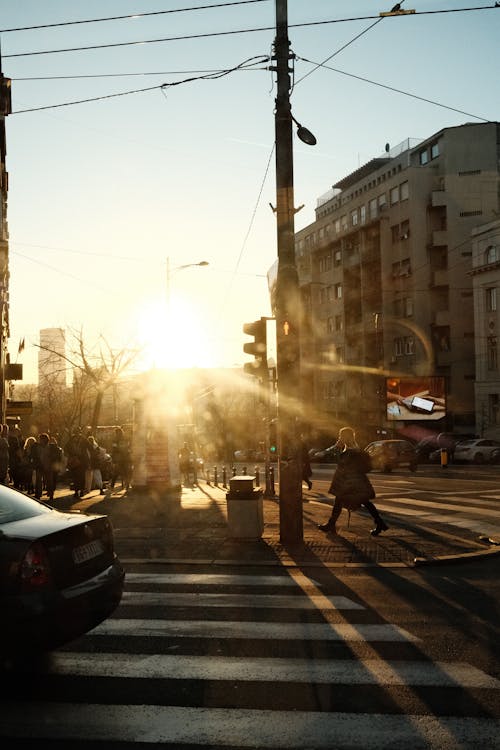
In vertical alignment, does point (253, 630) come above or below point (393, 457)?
above

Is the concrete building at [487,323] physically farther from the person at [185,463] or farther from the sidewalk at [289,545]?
the sidewalk at [289,545]

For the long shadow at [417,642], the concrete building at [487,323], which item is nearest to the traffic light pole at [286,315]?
the long shadow at [417,642]

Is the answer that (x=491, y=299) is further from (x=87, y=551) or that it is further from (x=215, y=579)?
(x=87, y=551)

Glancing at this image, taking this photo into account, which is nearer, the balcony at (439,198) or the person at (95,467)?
the person at (95,467)

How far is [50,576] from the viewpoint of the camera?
543 cm

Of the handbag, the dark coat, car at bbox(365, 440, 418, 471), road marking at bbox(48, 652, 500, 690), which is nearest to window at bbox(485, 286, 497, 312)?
car at bbox(365, 440, 418, 471)

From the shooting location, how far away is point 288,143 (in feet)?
40.2

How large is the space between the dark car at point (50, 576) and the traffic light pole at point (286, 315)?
224 inches

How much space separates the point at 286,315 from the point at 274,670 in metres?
6.87

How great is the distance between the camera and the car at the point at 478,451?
46688 mm

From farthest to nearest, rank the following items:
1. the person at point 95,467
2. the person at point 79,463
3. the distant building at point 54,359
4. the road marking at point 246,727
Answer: the distant building at point 54,359, the person at point 95,467, the person at point 79,463, the road marking at point 246,727

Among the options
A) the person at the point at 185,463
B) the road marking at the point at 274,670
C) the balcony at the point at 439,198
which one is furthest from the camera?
the balcony at the point at 439,198

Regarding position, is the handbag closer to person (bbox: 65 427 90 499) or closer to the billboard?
person (bbox: 65 427 90 499)

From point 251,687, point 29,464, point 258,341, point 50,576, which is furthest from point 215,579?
point 29,464
